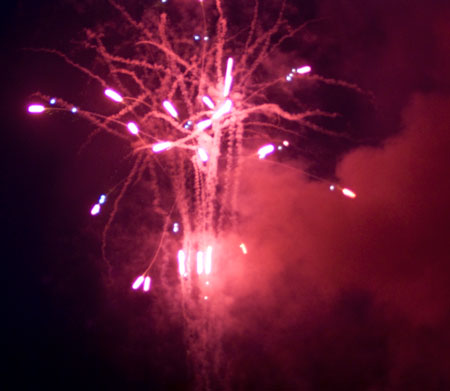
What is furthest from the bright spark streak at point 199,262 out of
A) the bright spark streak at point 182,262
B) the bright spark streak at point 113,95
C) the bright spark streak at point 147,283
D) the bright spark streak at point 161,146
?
the bright spark streak at point 113,95

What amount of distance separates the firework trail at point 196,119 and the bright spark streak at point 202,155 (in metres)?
0.01

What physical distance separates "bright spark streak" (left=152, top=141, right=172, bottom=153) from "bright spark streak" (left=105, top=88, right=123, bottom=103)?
989 millimetres

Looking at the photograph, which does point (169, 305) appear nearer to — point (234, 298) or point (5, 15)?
point (234, 298)

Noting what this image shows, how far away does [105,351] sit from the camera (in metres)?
6.22

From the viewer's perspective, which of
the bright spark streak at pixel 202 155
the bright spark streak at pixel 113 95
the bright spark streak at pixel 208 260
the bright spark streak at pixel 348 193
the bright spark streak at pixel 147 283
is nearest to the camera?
the bright spark streak at pixel 202 155

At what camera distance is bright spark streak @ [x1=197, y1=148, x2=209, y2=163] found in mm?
4832

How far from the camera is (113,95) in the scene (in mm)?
5465

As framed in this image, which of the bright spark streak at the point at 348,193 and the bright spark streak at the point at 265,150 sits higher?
the bright spark streak at the point at 265,150

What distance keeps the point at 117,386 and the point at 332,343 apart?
333cm

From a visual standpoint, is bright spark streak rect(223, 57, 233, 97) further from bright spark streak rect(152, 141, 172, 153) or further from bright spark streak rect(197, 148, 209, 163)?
bright spark streak rect(152, 141, 172, 153)

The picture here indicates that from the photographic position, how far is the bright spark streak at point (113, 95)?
17.8 feet

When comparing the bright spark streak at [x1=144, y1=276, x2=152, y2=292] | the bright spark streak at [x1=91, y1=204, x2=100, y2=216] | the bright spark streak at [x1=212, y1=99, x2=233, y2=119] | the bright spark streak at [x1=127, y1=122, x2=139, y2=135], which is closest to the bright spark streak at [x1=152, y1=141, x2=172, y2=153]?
the bright spark streak at [x1=127, y1=122, x2=139, y2=135]

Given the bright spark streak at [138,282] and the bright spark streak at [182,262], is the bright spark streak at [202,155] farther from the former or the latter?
the bright spark streak at [138,282]

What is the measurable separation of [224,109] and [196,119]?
0.35m
